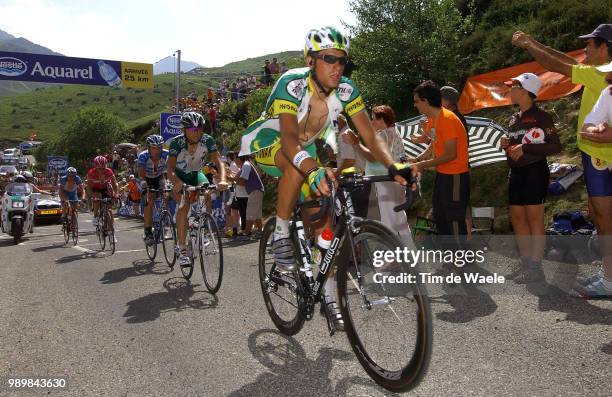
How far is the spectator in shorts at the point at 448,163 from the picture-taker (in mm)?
5648

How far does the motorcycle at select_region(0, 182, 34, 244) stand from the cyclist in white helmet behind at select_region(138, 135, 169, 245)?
773 cm

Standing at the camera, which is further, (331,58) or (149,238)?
(149,238)

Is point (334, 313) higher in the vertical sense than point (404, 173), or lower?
lower

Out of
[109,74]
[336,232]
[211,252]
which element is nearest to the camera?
[336,232]

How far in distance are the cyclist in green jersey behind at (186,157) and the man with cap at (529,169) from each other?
12.7ft

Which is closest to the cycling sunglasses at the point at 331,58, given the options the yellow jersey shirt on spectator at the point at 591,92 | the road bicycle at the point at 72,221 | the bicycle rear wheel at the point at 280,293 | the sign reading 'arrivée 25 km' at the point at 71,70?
the bicycle rear wheel at the point at 280,293

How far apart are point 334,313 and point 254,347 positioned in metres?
0.92

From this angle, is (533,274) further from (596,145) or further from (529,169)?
(596,145)

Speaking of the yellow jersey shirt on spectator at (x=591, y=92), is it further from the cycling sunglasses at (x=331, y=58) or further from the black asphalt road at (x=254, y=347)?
the cycling sunglasses at (x=331, y=58)

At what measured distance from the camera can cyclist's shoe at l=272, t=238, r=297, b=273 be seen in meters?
3.81

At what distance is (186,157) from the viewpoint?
715 cm

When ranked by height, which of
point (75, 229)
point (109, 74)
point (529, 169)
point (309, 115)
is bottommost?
point (75, 229)

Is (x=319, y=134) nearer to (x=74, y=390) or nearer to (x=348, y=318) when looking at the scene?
(x=348, y=318)

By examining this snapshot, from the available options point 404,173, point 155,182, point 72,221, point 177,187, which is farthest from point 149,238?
point 404,173
